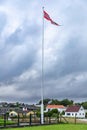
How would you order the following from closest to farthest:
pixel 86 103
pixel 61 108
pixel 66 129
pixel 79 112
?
pixel 66 129, pixel 79 112, pixel 61 108, pixel 86 103

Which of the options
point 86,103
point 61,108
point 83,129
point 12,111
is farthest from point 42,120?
point 86,103

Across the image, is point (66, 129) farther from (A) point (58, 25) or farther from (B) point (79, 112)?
(B) point (79, 112)

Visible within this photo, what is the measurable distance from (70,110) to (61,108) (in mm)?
14995

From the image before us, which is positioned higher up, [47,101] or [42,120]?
[47,101]

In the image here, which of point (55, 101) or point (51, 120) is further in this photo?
point (55, 101)

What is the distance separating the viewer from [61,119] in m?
48.2

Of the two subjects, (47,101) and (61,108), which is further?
(47,101)

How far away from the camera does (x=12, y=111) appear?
2940 inches

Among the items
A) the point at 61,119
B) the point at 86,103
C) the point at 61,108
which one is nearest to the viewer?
the point at 61,119

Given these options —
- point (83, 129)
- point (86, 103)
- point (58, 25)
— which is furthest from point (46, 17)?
point (86, 103)

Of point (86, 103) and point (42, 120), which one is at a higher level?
point (86, 103)

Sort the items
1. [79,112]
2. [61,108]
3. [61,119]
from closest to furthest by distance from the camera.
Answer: [61,119], [79,112], [61,108]

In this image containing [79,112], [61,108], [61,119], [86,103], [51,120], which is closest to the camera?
[51,120]

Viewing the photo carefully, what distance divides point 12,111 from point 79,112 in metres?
59.8
